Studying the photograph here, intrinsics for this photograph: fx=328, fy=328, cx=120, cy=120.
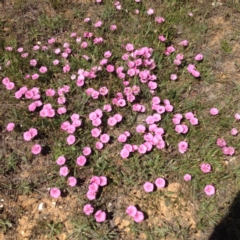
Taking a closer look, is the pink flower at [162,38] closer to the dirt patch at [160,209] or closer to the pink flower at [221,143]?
the pink flower at [221,143]

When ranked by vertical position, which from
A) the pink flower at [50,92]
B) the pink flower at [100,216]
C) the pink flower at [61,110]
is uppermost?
the pink flower at [50,92]

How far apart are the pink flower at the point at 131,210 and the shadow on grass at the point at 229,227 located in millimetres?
706

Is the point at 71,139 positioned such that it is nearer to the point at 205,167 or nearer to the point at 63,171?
the point at 63,171

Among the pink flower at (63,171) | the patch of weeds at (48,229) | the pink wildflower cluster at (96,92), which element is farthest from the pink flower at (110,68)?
the patch of weeds at (48,229)

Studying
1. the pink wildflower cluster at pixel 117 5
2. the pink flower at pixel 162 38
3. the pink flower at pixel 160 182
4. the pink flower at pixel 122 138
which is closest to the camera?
the pink flower at pixel 160 182

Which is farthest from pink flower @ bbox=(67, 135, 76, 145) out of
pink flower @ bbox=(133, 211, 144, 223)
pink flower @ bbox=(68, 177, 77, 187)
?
pink flower @ bbox=(133, 211, 144, 223)

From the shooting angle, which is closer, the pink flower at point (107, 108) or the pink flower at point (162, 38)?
the pink flower at point (107, 108)

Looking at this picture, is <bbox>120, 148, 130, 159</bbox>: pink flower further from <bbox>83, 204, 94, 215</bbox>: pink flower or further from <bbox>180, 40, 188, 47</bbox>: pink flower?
<bbox>180, 40, 188, 47</bbox>: pink flower

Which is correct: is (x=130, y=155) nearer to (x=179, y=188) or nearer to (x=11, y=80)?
(x=179, y=188)

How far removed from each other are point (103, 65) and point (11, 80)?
1106mm

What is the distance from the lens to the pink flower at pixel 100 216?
2922 mm

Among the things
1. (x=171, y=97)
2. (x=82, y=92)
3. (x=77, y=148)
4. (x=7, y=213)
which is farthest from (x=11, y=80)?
(x=171, y=97)

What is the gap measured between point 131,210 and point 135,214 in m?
0.05

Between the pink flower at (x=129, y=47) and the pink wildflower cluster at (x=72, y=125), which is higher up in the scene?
the pink flower at (x=129, y=47)
